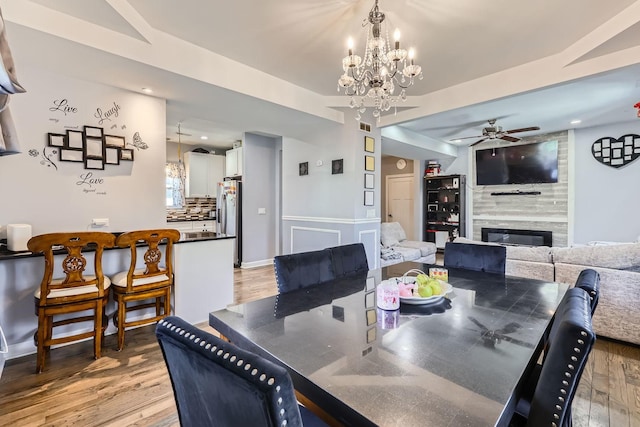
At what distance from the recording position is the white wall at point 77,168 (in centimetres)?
256

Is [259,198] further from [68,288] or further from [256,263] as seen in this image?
[68,288]

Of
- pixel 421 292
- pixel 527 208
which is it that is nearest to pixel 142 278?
pixel 421 292

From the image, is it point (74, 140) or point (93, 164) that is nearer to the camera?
point (74, 140)

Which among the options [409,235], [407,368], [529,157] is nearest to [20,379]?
[407,368]

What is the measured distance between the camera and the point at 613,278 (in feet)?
8.29

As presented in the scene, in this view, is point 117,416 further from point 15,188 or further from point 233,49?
point 233,49

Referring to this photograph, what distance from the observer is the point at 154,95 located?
10.4 ft

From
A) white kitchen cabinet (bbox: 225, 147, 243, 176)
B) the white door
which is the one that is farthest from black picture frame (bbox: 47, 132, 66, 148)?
the white door

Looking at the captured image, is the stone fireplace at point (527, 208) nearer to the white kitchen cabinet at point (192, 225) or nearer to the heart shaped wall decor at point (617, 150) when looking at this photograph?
the heart shaped wall decor at point (617, 150)

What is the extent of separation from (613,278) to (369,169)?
2.82 m

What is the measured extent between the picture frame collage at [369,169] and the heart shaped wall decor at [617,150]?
14.3ft

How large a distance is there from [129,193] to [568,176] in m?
7.27

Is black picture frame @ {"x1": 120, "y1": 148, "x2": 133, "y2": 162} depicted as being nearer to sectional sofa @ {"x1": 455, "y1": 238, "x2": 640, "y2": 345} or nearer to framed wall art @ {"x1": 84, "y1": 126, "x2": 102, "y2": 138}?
framed wall art @ {"x1": 84, "y1": 126, "x2": 102, "y2": 138}

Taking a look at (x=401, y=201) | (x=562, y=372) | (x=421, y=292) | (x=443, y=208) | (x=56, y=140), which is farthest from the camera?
(x=401, y=201)
